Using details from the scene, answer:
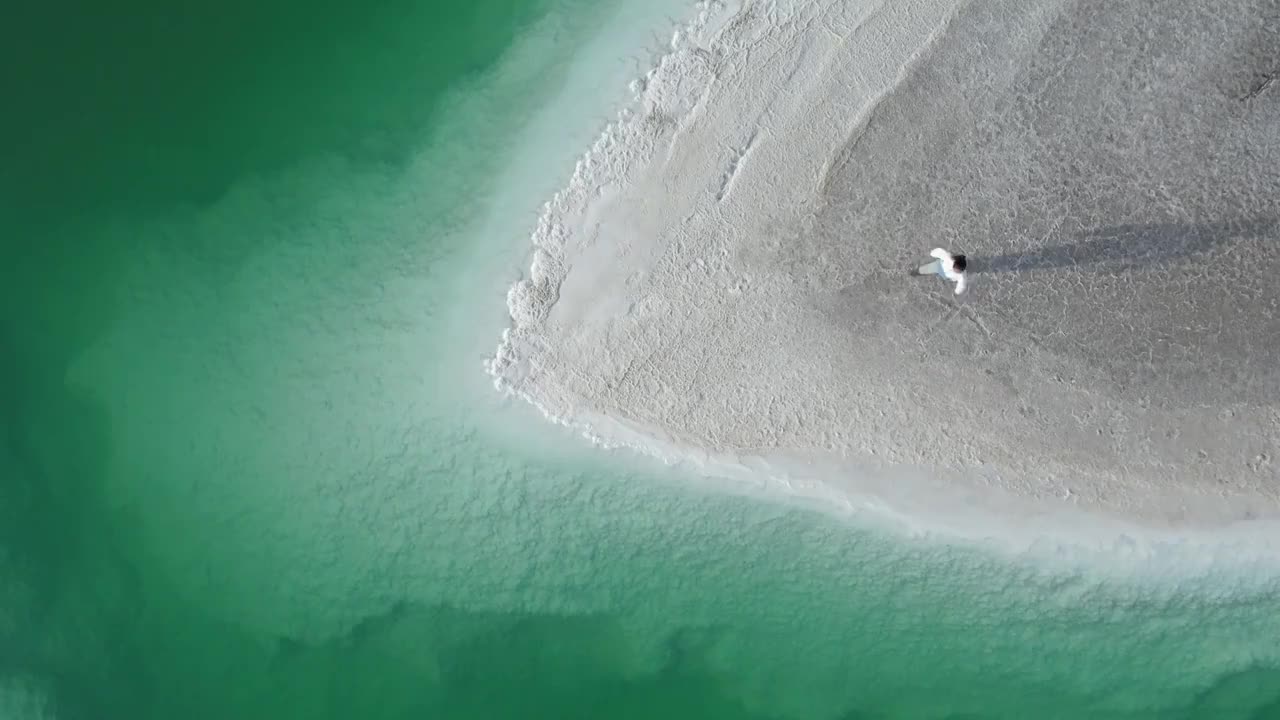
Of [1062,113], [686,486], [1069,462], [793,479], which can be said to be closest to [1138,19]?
[1062,113]

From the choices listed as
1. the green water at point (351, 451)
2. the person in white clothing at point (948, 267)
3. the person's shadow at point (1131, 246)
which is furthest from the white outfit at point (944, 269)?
the green water at point (351, 451)

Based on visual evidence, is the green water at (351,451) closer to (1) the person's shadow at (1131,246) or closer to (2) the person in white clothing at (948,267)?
(2) the person in white clothing at (948,267)

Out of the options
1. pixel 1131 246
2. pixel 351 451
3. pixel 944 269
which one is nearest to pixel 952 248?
pixel 944 269

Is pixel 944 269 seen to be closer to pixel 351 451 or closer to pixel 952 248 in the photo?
pixel 952 248

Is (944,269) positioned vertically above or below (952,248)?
below

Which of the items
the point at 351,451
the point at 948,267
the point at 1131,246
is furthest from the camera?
the point at 351,451

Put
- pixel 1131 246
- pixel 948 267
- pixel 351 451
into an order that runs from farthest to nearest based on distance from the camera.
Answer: pixel 351 451 < pixel 1131 246 < pixel 948 267

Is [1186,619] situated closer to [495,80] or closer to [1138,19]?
[1138,19]
